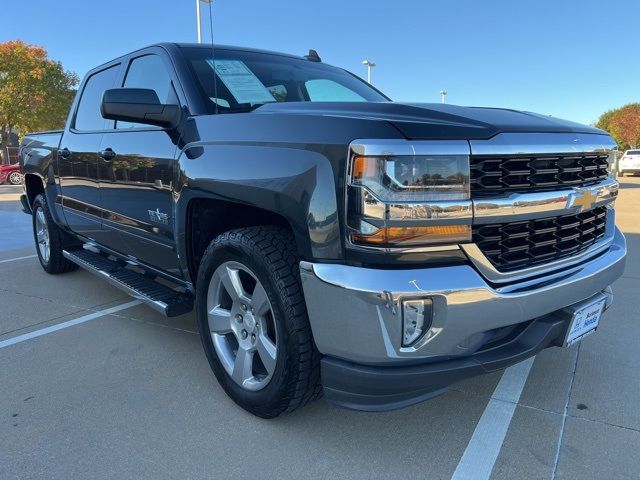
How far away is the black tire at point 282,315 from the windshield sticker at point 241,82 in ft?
2.95

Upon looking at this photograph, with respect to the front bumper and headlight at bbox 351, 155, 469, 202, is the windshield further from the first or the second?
the front bumper

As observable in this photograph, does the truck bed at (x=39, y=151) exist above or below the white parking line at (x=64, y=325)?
above

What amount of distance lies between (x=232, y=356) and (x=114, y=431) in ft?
2.11

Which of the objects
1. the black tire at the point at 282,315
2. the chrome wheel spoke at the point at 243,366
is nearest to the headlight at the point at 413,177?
the black tire at the point at 282,315

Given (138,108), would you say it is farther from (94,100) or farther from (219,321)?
(94,100)

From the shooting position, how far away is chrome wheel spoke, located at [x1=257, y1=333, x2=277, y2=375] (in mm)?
2291

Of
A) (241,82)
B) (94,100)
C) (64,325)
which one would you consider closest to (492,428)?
(241,82)

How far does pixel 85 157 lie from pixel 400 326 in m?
3.11

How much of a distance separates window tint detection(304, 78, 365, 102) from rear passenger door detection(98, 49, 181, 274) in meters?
0.90

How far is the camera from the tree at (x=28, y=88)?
28.2m

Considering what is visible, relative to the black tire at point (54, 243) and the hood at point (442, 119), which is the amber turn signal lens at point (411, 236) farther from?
the black tire at point (54, 243)

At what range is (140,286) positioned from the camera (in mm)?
3367

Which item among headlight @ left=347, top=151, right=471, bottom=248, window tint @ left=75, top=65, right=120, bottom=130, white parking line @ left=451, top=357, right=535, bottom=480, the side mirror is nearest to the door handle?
window tint @ left=75, top=65, right=120, bottom=130

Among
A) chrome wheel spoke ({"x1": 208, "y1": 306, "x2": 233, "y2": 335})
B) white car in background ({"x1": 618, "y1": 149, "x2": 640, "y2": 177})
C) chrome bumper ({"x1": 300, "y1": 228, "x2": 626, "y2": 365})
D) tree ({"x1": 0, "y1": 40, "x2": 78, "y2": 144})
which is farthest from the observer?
tree ({"x1": 0, "y1": 40, "x2": 78, "y2": 144})
